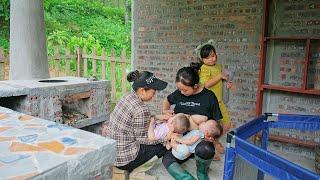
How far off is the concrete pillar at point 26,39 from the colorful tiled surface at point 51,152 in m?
2.35

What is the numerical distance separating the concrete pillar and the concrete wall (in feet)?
7.14

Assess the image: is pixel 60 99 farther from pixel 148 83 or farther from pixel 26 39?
pixel 148 83

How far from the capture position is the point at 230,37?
5.18 meters

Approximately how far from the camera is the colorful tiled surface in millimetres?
1615

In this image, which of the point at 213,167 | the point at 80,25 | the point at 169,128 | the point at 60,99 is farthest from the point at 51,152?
the point at 80,25

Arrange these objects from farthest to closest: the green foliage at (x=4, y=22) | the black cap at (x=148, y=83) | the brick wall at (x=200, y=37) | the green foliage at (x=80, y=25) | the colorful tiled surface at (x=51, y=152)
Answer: the green foliage at (x=80, y=25)
the green foliage at (x=4, y=22)
the brick wall at (x=200, y=37)
the black cap at (x=148, y=83)
the colorful tiled surface at (x=51, y=152)

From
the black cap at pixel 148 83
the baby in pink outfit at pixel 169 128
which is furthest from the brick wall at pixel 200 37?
the black cap at pixel 148 83

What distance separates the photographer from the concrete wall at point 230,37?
14.9 feet

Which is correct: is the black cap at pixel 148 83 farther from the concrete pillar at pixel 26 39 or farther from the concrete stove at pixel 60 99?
the concrete pillar at pixel 26 39

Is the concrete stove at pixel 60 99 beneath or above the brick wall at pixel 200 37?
beneath

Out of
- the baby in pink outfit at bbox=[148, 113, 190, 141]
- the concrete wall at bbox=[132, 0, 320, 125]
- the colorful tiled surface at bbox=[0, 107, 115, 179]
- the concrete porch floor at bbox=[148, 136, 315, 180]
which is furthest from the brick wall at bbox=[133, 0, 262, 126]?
the colorful tiled surface at bbox=[0, 107, 115, 179]

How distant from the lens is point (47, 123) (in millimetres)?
2404

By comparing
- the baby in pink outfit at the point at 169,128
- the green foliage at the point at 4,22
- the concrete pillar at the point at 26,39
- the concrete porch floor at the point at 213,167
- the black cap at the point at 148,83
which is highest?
the green foliage at the point at 4,22

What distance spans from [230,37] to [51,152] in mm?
3908
